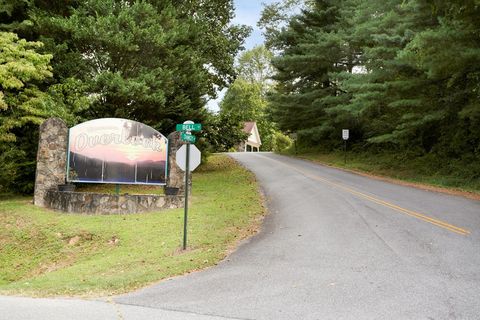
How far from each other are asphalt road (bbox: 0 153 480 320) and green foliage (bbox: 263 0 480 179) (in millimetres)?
6462

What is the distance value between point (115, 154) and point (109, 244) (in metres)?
5.22

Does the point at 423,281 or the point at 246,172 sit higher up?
the point at 246,172

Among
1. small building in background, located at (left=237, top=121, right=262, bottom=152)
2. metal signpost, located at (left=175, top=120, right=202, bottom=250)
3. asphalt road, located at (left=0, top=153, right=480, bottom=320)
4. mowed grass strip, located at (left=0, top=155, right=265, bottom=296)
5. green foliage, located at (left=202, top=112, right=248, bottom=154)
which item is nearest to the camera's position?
asphalt road, located at (left=0, top=153, right=480, bottom=320)

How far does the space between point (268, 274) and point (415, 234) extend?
13.5 ft

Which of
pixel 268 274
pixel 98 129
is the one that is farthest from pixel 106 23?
pixel 268 274

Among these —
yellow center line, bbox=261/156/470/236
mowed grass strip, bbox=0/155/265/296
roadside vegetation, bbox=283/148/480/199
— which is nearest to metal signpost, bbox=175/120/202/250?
mowed grass strip, bbox=0/155/265/296

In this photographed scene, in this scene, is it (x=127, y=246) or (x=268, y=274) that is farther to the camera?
(x=127, y=246)

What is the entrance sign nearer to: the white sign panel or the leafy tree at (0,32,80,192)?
the leafy tree at (0,32,80,192)

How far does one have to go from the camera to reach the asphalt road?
18.4 ft

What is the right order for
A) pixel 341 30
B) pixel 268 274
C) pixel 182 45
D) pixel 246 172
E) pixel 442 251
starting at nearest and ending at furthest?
pixel 268 274 → pixel 442 251 → pixel 182 45 → pixel 246 172 → pixel 341 30

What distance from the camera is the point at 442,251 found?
815 cm

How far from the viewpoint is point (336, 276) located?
22.8 feet

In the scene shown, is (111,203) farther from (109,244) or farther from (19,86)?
(19,86)

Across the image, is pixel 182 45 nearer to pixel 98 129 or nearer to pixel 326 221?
pixel 98 129
